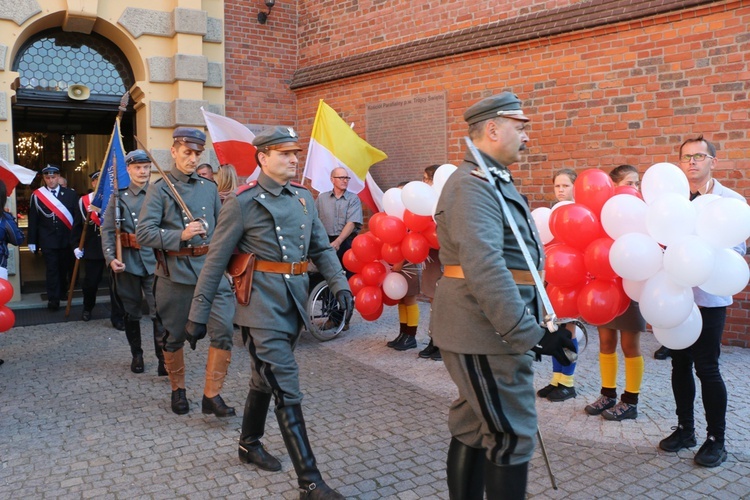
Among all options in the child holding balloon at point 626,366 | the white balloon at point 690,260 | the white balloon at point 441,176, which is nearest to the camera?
the white balloon at point 690,260

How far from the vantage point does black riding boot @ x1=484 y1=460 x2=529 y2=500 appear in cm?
262

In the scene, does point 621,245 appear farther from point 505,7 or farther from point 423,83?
point 423,83

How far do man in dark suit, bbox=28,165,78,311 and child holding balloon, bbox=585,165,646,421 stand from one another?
752cm

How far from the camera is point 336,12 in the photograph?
1082 centimetres

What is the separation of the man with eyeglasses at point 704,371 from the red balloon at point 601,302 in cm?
45

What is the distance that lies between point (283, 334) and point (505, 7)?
252 inches

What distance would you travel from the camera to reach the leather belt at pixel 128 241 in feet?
19.6

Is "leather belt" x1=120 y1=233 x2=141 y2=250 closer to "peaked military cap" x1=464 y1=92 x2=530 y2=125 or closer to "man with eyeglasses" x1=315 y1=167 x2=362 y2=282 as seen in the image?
"man with eyeglasses" x1=315 y1=167 x2=362 y2=282

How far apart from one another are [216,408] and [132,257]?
1.91 meters

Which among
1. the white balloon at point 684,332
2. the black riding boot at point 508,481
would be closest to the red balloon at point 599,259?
the white balloon at point 684,332

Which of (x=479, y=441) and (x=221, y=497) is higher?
(x=479, y=441)

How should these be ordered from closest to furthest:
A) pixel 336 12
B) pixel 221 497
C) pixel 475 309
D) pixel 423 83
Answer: pixel 475 309 < pixel 221 497 < pixel 423 83 < pixel 336 12

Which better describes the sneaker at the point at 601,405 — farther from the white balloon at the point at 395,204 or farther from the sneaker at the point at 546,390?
the white balloon at the point at 395,204

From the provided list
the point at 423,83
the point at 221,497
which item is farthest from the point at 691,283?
the point at 423,83
